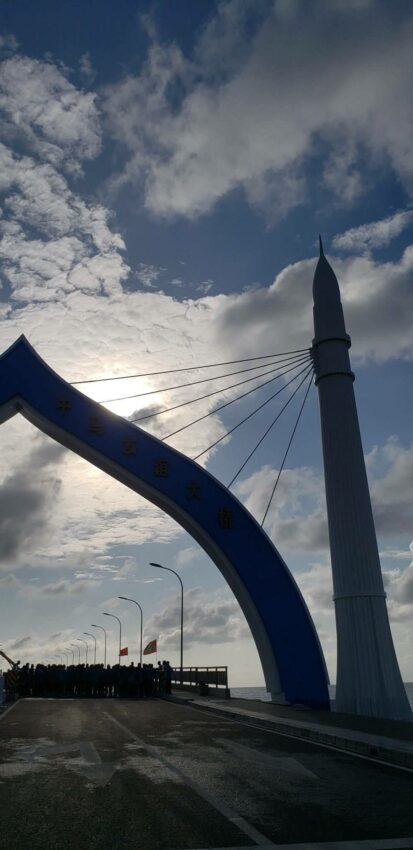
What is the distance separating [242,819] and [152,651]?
40394mm

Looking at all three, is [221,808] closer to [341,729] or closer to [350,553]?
[341,729]

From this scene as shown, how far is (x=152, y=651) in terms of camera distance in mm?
45375

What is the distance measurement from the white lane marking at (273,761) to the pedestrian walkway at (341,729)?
5.45 ft

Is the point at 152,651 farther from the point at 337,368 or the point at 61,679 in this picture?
the point at 337,368

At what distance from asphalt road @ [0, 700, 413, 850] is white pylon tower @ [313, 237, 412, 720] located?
7179 mm

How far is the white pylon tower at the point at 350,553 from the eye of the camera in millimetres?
20203

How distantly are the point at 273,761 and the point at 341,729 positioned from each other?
181 inches

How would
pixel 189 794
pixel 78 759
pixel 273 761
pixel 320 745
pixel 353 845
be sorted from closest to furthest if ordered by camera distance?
pixel 353 845 < pixel 189 794 < pixel 273 761 < pixel 78 759 < pixel 320 745

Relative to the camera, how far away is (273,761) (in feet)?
35.4

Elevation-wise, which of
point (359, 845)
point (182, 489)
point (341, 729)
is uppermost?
point (182, 489)

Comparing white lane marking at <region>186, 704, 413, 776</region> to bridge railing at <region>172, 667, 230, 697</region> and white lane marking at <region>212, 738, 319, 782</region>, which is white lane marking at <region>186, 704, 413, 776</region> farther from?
bridge railing at <region>172, 667, 230, 697</region>

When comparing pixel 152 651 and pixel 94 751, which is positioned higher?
pixel 152 651

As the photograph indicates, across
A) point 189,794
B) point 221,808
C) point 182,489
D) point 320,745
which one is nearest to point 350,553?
point 182,489

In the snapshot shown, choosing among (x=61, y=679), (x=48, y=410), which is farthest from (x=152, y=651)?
(x=48, y=410)
